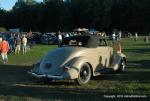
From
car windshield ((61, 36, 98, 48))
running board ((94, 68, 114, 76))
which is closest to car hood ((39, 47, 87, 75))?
car windshield ((61, 36, 98, 48))

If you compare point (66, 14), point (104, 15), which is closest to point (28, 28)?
point (66, 14)

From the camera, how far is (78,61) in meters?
15.5

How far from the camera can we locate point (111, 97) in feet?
40.3

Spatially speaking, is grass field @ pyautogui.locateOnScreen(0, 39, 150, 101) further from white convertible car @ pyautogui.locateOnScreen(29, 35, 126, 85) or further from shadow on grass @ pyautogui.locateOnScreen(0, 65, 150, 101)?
white convertible car @ pyautogui.locateOnScreen(29, 35, 126, 85)

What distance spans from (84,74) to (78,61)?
22.7 inches

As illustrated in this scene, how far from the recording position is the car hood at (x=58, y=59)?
50.3 ft

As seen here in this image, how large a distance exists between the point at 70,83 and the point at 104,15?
302 ft

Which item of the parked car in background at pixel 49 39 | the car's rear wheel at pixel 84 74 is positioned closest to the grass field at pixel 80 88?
the car's rear wheel at pixel 84 74

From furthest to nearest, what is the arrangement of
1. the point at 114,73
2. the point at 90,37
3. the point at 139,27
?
the point at 139,27, the point at 114,73, the point at 90,37

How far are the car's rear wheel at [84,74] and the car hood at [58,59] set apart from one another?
483mm

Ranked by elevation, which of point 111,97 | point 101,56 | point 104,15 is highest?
point 104,15

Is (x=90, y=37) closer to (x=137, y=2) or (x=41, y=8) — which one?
(x=137, y=2)

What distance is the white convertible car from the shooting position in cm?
1529

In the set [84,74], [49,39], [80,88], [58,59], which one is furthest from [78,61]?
[49,39]
